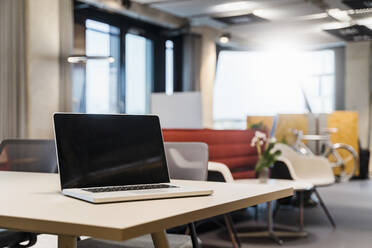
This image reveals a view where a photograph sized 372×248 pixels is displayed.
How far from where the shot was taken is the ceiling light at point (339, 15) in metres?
8.26

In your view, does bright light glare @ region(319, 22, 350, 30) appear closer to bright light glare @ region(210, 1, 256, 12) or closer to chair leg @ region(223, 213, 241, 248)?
bright light glare @ region(210, 1, 256, 12)

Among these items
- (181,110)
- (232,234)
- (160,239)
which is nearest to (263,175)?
(232,234)

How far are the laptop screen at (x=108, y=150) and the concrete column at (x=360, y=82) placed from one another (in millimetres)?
9637

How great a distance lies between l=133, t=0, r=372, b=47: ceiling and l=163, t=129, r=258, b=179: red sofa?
355 centimetres

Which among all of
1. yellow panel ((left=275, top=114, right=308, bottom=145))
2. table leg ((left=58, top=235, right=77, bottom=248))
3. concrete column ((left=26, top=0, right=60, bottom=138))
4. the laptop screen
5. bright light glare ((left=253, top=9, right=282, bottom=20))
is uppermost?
bright light glare ((left=253, top=9, right=282, bottom=20))

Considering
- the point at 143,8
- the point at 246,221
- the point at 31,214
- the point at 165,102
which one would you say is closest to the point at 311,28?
the point at 143,8

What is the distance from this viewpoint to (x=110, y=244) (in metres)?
1.55

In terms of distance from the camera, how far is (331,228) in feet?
15.0

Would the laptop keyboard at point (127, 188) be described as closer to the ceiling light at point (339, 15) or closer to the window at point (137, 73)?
the window at point (137, 73)

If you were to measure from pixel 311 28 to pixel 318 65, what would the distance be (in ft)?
6.87

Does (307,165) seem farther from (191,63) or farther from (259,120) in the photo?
(191,63)

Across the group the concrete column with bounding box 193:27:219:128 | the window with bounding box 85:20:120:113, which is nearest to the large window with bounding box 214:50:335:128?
the concrete column with bounding box 193:27:219:128

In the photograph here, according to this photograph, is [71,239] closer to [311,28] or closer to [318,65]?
[311,28]

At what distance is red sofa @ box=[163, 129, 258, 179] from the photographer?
405 cm
